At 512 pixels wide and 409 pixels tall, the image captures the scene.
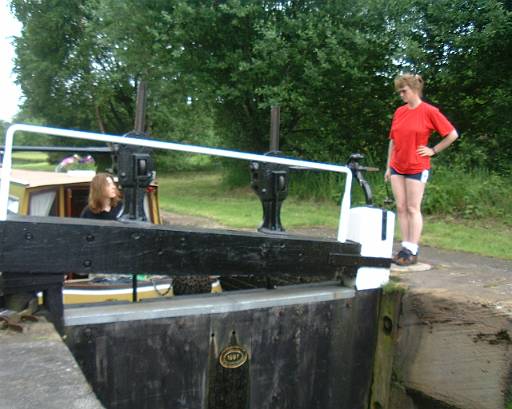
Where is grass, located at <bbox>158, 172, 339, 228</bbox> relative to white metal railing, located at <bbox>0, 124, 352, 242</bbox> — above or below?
below

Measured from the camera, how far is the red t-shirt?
396 centimetres

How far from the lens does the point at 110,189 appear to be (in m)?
4.41

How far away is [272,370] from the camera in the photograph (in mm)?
3475

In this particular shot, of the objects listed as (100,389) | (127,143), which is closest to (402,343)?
(100,389)

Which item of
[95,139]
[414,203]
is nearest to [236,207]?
[414,203]

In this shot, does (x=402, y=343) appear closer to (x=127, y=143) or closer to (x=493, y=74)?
(x=127, y=143)

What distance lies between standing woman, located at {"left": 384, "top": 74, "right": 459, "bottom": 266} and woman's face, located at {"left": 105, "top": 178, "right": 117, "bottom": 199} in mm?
2345

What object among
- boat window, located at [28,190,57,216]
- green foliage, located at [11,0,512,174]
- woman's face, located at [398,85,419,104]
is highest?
green foliage, located at [11,0,512,174]

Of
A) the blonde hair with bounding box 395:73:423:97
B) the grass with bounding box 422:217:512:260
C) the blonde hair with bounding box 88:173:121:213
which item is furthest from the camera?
the grass with bounding box 422:217:512:260

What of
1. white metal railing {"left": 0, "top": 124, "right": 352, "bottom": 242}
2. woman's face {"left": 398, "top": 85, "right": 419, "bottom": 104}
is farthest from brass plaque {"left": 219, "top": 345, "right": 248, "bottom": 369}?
woman's face {"left": 398, "top": 85, "right": 419, "bottom": 104}

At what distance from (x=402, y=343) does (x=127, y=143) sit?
2.32m

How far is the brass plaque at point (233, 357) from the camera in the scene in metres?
3.28

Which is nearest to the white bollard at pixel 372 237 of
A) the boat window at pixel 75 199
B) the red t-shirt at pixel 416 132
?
the red t-shirt at pixel 416 132

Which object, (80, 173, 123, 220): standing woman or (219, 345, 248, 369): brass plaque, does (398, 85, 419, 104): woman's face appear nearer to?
(219, 345, 248, 369): brass plaque
